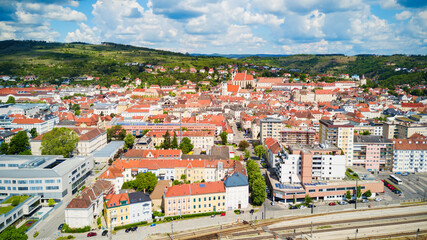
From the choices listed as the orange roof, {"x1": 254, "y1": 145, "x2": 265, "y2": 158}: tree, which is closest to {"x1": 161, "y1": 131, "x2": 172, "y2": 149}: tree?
{"x1": 254, "y1": 145, "x2": 265, "y2": 158}: tree

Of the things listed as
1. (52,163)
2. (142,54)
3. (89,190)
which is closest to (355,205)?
(89,190)

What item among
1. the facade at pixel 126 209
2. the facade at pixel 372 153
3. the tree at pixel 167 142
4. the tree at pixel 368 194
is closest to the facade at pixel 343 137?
the facade at pixel 372 153

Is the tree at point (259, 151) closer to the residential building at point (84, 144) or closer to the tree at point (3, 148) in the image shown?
the residential building at point (84, 144)

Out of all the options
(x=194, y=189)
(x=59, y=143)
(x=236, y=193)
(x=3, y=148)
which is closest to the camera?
(x=194, y=189)

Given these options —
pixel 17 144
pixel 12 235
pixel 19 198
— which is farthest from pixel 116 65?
pixel 12 235

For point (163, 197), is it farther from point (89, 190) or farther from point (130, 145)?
point (130, 145)

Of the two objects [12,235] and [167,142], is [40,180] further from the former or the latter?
[167,142]
